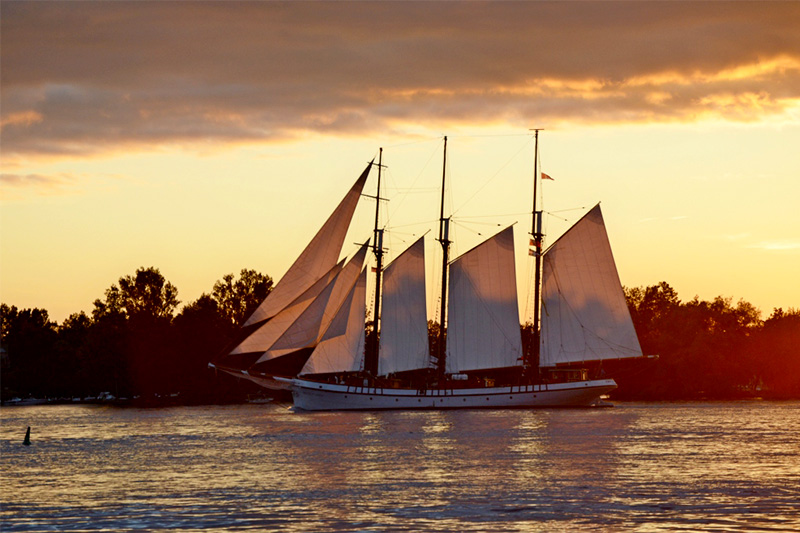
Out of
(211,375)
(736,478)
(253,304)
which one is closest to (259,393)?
(211,375)

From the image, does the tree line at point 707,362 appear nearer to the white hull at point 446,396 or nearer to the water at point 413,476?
the white hull at point 446,396

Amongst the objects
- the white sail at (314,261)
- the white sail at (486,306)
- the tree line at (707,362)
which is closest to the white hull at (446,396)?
the white sail at (486,306)

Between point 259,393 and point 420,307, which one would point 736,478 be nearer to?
point 420,307

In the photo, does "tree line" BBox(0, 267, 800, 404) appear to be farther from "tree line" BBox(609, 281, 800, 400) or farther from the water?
the water

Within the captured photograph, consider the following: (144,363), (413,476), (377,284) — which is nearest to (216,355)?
(144,363)

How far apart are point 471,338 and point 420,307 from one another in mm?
5466

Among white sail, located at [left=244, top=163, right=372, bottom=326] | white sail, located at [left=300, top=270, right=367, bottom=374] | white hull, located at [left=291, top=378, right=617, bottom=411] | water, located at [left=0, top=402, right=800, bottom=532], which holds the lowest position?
water, located at [left=0, top=402, right=800, bottom=532]

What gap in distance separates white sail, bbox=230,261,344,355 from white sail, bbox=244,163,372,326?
81 centimetres

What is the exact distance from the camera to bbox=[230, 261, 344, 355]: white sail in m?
103

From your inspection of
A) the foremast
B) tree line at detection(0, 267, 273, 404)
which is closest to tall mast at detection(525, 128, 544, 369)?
the foremast

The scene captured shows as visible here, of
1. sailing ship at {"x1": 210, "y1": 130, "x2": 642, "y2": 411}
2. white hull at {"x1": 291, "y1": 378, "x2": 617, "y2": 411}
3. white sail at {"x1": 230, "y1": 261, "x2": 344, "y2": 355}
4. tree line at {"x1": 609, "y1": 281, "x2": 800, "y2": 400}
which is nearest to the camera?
white sail at {"x1": 230, "y1": 261, "x2": 344, "y2": 355}

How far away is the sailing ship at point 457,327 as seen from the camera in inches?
4220

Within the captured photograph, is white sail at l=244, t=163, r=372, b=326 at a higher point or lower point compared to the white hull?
higher

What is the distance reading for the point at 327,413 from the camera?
11075 centimetres
